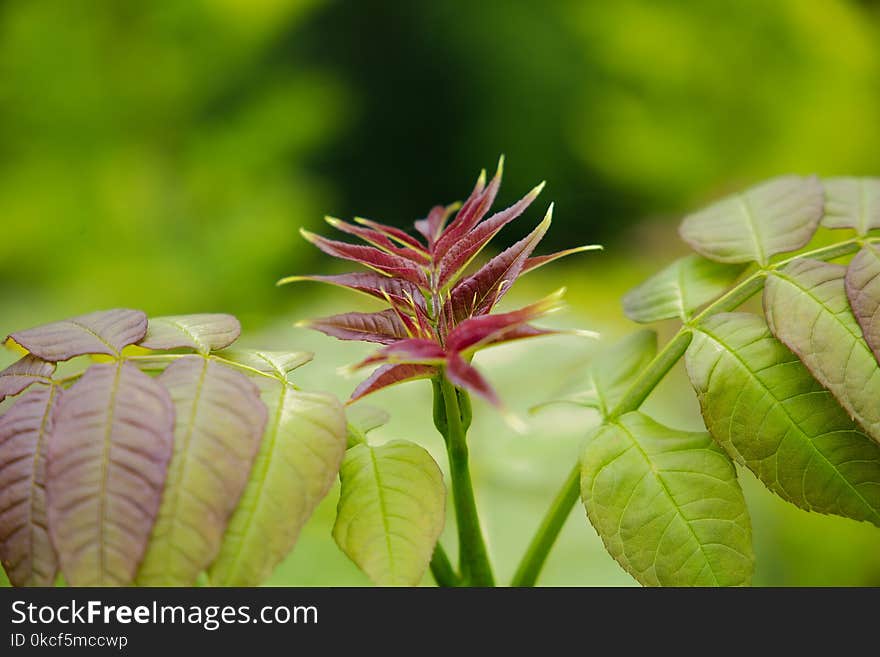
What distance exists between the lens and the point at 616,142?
5.39 feet

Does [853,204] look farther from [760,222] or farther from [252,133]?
[252,133]

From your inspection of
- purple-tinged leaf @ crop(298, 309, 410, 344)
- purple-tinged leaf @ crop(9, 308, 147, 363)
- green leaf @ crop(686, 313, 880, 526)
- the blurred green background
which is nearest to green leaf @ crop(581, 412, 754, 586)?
green leaf @ crop(686, 313, 880, 526)

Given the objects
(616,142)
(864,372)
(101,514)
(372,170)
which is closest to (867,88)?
(616,142)

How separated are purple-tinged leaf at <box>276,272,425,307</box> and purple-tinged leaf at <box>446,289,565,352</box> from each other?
75 millimetres

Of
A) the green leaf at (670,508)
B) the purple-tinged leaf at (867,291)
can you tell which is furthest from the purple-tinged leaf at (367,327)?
the purple-tinged leaf at (867,291)

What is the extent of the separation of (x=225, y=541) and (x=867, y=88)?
158cm

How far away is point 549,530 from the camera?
19.4 inches

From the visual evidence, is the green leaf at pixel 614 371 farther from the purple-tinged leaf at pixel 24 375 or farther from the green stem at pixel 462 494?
the purple-tinged leaf at pixel 24 375

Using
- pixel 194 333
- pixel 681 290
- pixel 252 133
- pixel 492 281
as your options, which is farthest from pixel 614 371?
pixel 252 133

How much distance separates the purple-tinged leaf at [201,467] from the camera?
346 millimetres

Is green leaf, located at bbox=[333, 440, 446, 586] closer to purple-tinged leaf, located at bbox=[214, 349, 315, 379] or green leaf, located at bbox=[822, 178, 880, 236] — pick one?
purple-tinged leaf, located at bbox=[214, 349, 315, 379]

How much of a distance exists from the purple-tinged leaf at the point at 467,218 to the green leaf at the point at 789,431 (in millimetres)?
147
